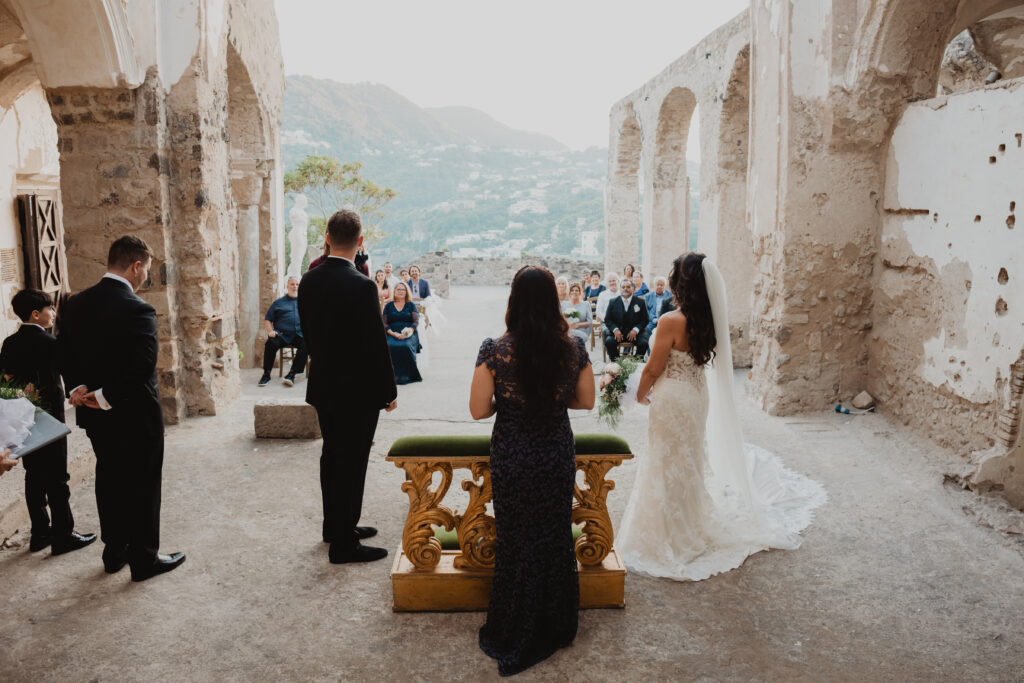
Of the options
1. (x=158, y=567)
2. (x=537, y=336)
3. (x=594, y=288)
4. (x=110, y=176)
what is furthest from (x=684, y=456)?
(x=594, y=288)

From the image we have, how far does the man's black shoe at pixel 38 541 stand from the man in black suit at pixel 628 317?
6.96 meters

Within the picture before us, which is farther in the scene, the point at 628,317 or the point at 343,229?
the point at 628,317

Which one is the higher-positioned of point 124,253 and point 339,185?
point 339,185

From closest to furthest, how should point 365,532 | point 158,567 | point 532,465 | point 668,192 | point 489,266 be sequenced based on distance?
point 532,465 < point 158,567 < point 365,532 < point 668,192 < point 489,266

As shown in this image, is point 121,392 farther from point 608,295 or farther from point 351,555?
point 608,295

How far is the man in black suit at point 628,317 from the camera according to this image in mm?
10000

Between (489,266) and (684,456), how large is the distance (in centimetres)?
2518

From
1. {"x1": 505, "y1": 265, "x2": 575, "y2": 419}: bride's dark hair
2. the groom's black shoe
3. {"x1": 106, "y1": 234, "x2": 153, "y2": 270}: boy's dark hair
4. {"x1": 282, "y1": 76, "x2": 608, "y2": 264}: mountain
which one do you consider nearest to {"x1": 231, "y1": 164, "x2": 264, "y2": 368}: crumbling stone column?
the groom's black shoe

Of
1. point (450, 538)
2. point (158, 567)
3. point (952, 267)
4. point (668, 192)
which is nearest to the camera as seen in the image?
point (450, 538)

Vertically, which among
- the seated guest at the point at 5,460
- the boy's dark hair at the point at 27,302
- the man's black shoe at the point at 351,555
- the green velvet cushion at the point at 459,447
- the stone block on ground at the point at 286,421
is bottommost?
the man's black shoe at the point at 351,555

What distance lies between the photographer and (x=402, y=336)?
30.0 ft

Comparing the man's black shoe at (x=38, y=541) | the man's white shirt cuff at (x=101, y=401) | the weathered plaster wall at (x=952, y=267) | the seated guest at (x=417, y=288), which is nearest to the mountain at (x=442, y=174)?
the seated guest at (x=417, y=288)

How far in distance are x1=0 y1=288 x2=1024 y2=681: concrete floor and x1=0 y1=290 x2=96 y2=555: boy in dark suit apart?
14cm

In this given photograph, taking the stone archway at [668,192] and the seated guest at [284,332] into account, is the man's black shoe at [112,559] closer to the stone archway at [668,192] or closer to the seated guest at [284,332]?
the seated guest at [284,332]
